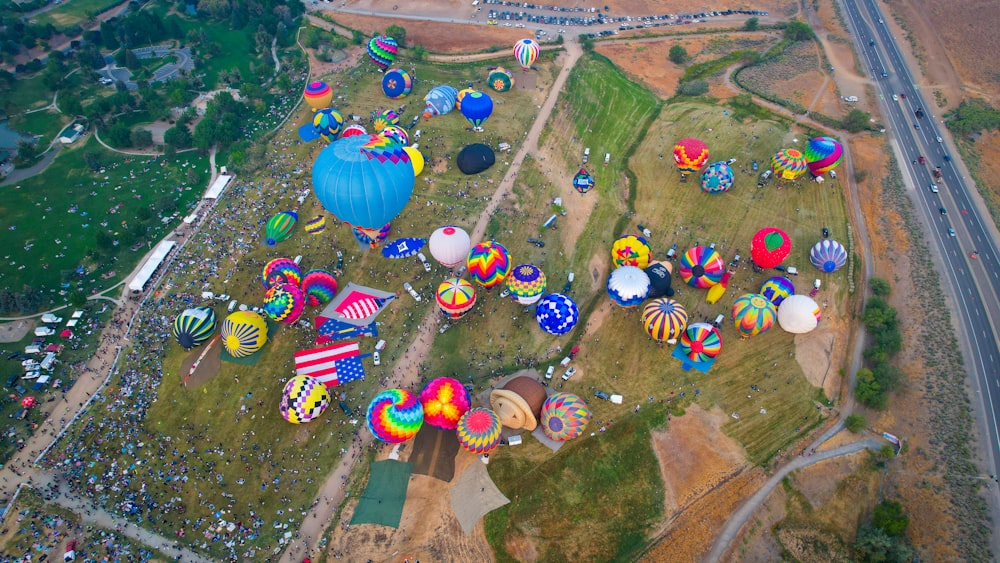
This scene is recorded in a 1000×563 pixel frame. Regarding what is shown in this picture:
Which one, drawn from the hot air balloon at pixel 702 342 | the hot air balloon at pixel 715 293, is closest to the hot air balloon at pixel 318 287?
the hot air balloon at pixel 702 342

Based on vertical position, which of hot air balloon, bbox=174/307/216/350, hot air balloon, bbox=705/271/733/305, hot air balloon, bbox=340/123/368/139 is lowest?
hot air balloon, bbox=174/307/216/350

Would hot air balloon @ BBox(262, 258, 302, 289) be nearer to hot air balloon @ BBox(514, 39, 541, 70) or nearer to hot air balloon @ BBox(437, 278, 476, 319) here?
hot air balloon @ BBox(437, 278, 476, 319)

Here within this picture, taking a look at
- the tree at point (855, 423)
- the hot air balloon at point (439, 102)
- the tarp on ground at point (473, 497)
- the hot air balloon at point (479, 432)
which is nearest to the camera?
the tarp on ground at point (473, 497)

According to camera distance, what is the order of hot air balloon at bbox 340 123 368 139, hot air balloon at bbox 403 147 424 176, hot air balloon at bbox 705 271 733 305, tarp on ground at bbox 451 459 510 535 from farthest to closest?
hot air balloon at bbox 340 123 368 139 → hot air balloon at bbox 403 147 424 176 → hot air balloon at bbox 705 271 733 305 → tarp on ground at bbox 451 459 510 535

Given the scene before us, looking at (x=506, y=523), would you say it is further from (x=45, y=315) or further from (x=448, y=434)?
(x=45, y=315)

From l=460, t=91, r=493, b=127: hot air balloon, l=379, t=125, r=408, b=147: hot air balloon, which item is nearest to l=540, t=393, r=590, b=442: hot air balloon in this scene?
l=379, t=125, r=408, b=147: hot air balloon

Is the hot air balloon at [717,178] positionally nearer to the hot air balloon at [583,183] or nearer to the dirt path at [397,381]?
the hot air balloon at [583,183]

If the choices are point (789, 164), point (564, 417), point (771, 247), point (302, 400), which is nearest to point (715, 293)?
point (771, 247)
